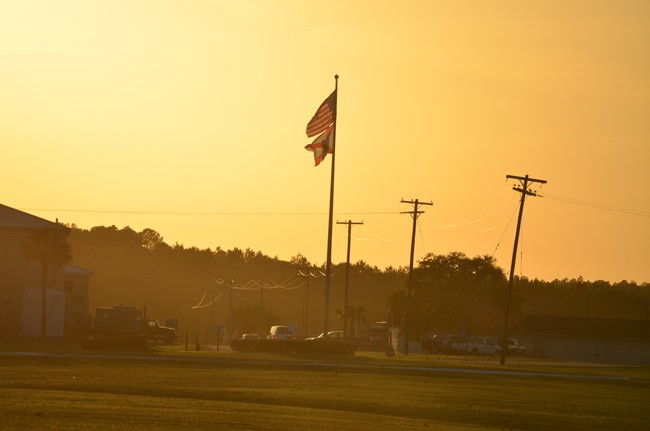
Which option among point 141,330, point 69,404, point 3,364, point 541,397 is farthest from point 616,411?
point 141,330

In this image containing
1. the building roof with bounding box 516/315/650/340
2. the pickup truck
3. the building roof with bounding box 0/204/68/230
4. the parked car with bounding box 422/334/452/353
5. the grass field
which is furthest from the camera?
the building roof with bounding box 516/315/650/340

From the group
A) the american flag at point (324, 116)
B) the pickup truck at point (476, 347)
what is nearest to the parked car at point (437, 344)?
the pickup truck at point (476, 347)

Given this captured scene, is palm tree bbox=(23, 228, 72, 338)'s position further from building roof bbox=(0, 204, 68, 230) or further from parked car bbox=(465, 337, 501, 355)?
parked car bbox=(465, 337, 501, 355)

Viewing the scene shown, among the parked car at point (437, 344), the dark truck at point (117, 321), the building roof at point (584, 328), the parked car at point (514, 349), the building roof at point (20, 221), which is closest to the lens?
the dark truck at point (117, 321)

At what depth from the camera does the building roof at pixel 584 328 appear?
457ft

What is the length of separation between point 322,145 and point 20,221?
43.7 meters

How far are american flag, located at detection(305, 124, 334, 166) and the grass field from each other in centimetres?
1089

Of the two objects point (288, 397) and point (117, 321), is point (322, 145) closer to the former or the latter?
point (288, 397)

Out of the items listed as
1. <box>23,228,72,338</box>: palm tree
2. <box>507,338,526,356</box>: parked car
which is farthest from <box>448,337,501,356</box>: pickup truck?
<box>23,228,72,338</box>: palm tree

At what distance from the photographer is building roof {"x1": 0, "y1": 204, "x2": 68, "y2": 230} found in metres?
99.2

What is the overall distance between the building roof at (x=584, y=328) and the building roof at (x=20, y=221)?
5963 cm

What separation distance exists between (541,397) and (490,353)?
76.9 metres

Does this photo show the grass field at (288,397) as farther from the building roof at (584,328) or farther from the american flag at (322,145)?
the building roof at (584,328)

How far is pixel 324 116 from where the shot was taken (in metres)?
63.9
